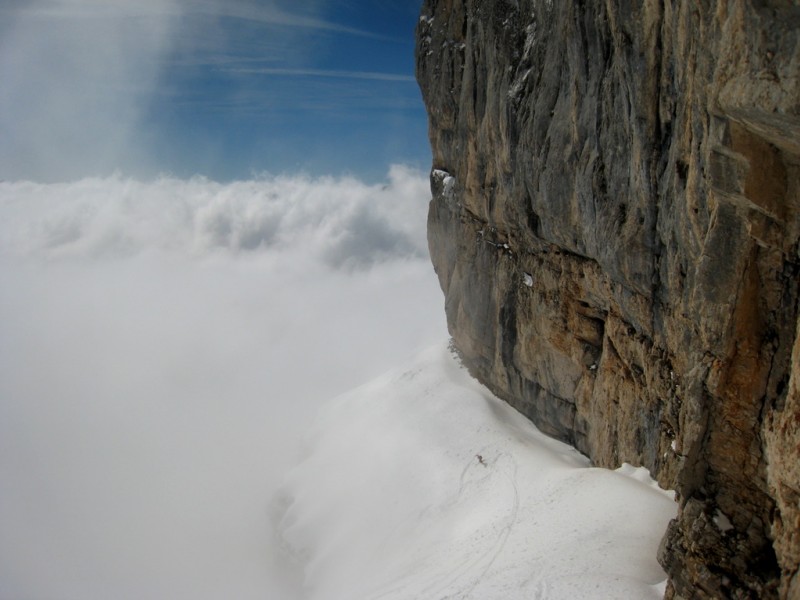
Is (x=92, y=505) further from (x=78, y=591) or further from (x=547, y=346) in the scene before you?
(x=547, y=346)

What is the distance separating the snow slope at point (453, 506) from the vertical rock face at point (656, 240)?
2.06 metres

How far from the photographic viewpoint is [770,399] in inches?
399

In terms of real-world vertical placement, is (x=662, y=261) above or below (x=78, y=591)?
above

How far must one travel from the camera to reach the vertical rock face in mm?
8828

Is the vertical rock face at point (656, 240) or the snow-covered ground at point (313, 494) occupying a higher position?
the vertical rock face at point (656, 240)

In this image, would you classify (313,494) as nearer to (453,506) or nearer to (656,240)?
(453,506)

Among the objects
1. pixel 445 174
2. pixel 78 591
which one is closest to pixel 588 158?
pixel 445 174

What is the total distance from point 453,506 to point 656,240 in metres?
17.3

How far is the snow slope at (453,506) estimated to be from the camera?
16.7m

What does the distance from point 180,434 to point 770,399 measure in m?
59.7

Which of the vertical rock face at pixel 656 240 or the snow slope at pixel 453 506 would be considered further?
the snow slope at pixel 453 506

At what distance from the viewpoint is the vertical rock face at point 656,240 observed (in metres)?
8.83

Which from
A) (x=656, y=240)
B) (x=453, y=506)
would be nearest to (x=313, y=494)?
Result: (x=453, y=506)

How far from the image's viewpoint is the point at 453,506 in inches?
1032
